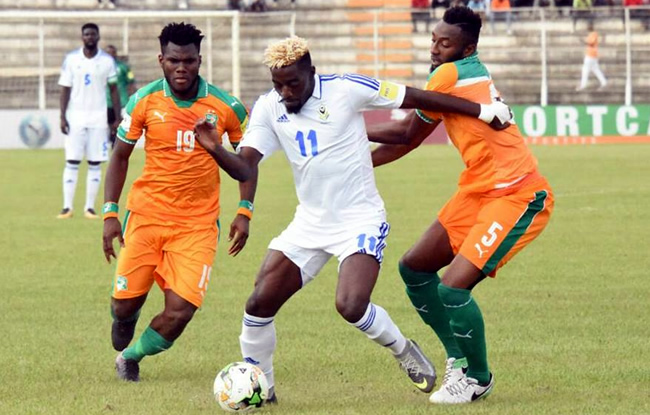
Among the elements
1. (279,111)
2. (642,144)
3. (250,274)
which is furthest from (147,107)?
(642,144)

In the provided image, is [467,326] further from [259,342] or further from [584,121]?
[584,121]

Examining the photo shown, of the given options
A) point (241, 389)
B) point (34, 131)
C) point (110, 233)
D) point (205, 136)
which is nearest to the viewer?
point (205, 136)

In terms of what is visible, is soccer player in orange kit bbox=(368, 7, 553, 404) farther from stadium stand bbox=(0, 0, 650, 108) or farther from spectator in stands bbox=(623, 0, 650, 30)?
spectator in stands bbox=(623, 0, 650, 30)

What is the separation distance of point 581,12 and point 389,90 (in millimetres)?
32939

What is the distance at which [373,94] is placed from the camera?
7727 mm

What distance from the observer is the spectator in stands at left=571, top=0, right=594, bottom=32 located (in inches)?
1547

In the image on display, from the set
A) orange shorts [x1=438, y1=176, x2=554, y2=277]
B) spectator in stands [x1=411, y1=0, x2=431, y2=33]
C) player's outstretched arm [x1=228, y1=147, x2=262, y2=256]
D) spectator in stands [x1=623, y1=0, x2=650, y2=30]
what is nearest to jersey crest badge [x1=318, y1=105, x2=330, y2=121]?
player's outstretched arm [x1=228, y1=147, x2=262, y2=256]

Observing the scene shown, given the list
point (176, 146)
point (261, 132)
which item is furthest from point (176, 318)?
point (261, 132)

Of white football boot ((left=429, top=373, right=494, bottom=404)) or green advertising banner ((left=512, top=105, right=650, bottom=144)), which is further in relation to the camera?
green advertising banner ((left=512, top=105, right=650, bottom=144))

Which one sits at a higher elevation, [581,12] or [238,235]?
[581,12]

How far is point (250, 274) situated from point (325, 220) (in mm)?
5918

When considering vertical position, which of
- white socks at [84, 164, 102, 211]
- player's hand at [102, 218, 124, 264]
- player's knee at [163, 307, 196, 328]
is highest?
player's hand at [102, 218, 124, 264]

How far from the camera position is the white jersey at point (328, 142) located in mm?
7660

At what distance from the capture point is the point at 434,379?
7.85 meters
